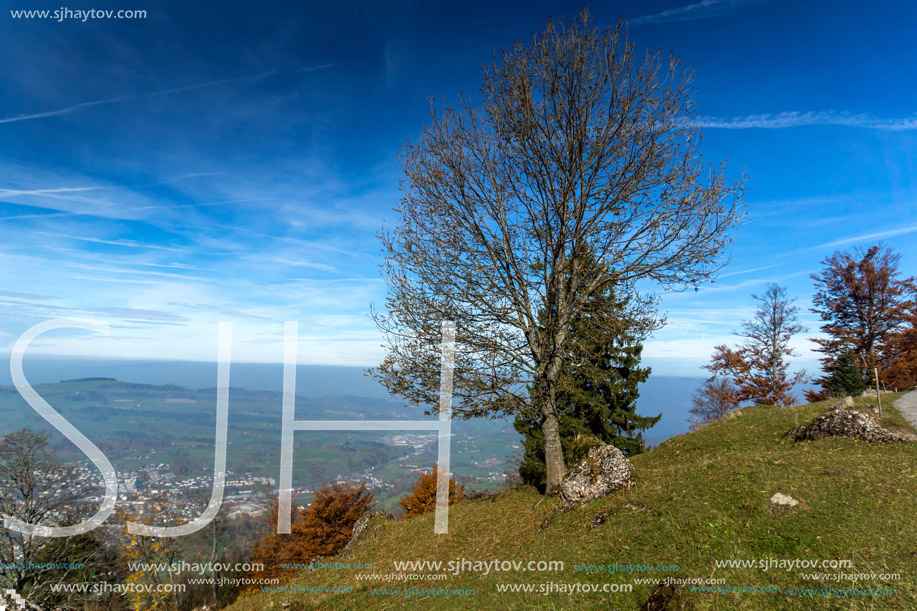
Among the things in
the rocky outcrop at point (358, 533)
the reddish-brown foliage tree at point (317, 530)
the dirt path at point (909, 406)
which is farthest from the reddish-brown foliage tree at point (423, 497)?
the dirt path at point (909, 406)

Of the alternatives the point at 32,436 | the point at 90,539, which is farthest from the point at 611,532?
the point at 90,539

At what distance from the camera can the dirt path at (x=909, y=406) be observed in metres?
10.8

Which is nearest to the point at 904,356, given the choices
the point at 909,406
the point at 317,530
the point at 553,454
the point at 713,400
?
the point at 713,400

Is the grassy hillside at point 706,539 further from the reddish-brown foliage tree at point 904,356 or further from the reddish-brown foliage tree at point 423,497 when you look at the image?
the reddish-brown foliage tree at point 904,356

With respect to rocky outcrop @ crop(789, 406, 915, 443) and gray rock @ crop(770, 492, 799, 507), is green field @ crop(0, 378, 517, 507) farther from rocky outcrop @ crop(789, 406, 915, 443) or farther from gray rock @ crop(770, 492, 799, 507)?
gray rock @ crop(770, 492, 799, 507)

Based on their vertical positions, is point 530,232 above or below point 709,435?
above

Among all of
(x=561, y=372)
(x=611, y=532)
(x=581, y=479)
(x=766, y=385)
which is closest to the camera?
(x=611, y=532)

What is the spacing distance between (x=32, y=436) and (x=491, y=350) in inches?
783

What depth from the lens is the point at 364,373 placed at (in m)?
9.85

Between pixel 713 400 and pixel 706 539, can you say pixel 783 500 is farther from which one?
pixel 713 400

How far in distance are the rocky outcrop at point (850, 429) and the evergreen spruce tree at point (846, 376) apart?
22.1 m

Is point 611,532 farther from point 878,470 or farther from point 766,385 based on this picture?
point 766,385

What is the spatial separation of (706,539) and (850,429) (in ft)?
21.8

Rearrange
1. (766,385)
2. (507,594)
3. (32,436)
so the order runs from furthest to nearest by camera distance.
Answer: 1. (766,385)
2. (32,436)
3. (507,594)
